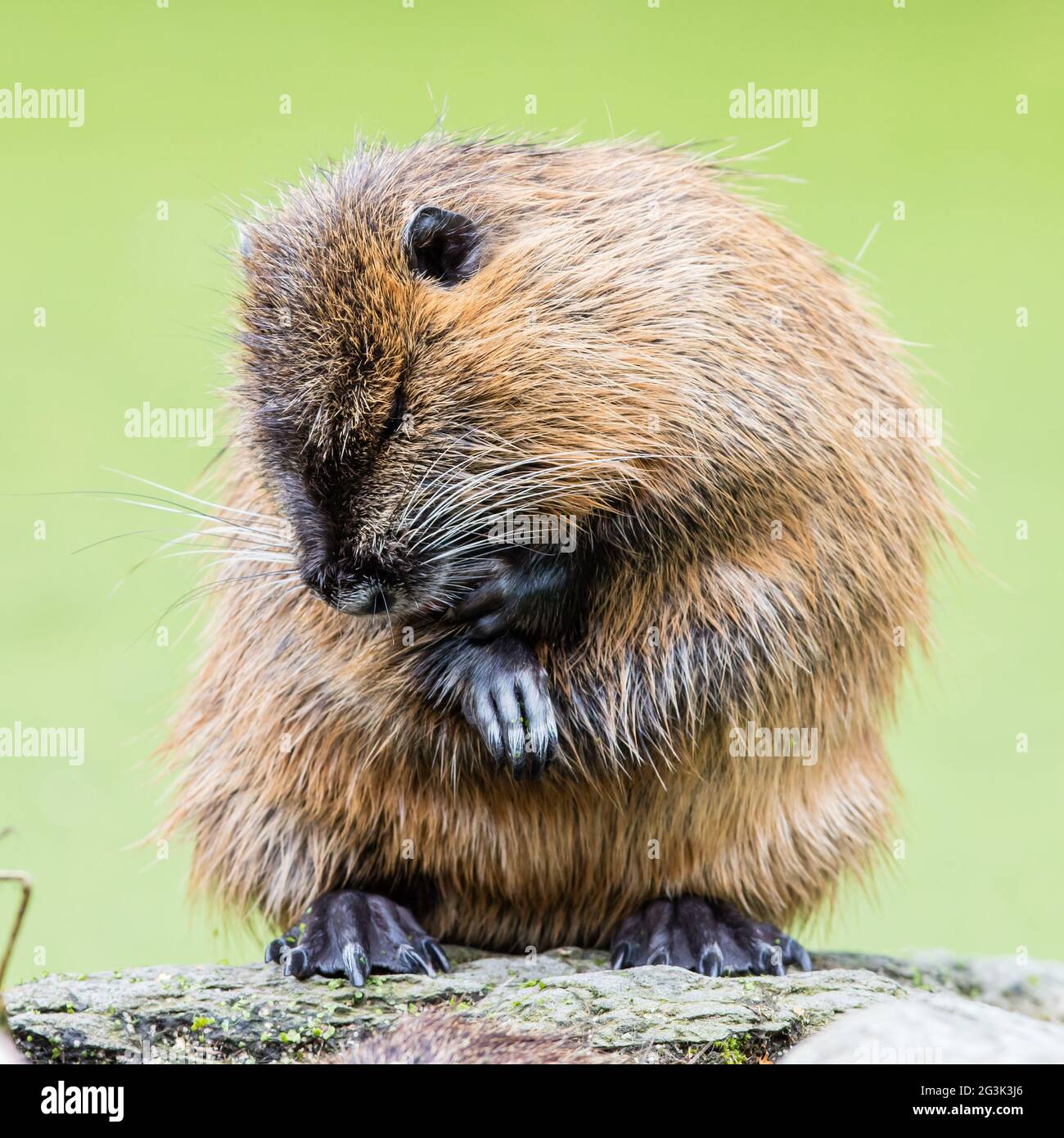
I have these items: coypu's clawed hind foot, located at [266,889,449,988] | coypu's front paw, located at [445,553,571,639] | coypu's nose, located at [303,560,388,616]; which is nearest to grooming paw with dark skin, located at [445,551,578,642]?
coypu's front paw, located at [445,553,571,639]

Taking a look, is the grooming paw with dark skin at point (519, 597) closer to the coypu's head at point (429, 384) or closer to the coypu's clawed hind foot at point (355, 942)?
the coypu's head at point (429, 384)

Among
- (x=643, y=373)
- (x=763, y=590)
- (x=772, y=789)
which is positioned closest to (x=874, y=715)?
(x=772, y=789)

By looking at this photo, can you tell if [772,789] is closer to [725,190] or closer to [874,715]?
[874,715]

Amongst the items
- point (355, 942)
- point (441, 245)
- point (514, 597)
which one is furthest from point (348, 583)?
point (355, 942)

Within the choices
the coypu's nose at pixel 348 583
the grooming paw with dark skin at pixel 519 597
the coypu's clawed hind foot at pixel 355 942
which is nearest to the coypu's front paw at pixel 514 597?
the grooming paw with dark skin at pixel 519 597

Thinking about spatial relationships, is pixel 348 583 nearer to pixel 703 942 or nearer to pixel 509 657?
pixel 509 657

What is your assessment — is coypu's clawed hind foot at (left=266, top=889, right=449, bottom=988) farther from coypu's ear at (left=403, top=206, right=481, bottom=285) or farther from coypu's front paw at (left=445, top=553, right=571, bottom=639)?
coypu's ear at (left=403, top=206, right=481, bottom=285)
